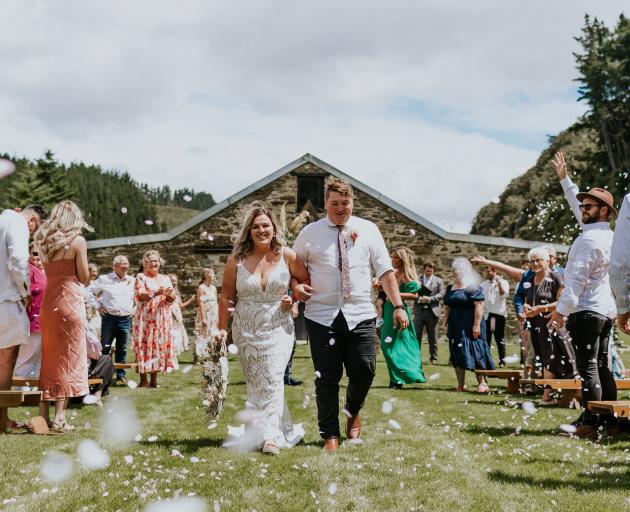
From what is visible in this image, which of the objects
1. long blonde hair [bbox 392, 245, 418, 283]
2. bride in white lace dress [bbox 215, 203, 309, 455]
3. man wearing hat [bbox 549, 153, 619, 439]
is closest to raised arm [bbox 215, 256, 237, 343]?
bride in white lace dress [bbox 215, 203, 309, 455]

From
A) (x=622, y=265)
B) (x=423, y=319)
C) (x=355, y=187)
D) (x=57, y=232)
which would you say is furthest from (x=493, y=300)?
(x=57, y=232)

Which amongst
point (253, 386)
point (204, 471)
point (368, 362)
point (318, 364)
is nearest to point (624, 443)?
point (368, 362)

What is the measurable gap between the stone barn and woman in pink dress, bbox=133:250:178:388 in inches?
439

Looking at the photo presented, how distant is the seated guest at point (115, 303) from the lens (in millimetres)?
10031

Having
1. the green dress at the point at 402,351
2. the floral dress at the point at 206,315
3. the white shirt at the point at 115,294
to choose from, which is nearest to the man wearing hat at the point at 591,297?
the green dress at the point at 402,351

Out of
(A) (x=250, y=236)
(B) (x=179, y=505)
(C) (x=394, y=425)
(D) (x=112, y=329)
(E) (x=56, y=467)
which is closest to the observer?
(B) (x=179, y=505)

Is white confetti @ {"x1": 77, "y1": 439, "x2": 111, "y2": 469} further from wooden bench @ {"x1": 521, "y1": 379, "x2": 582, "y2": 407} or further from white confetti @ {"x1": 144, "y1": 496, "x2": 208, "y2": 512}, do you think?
wooden bench @ {"x1": 521, "y1": 379, "x2": 582, "y2": 407}

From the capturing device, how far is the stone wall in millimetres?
21188

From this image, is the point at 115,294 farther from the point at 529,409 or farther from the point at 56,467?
the point at 529,409

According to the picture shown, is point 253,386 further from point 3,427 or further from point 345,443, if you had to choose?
point 3,427

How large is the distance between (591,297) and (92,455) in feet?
14.1

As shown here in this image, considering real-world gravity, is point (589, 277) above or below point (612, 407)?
above

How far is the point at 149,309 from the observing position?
9836 millimetres

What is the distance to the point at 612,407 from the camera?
540cm
